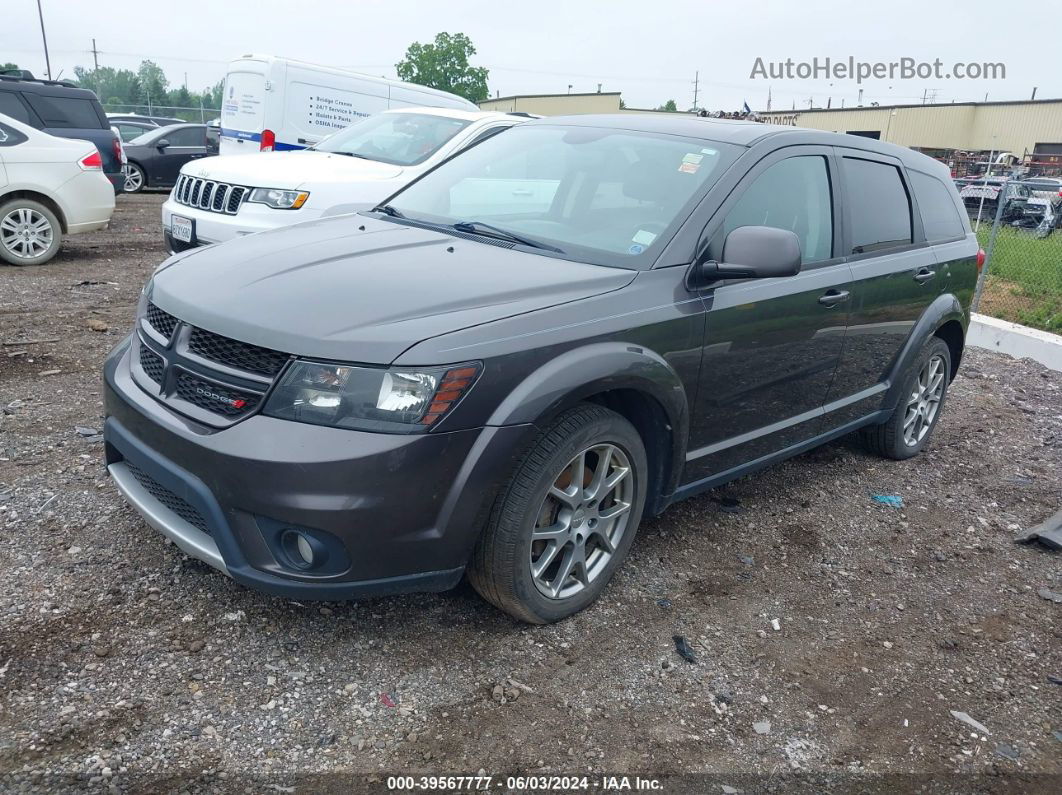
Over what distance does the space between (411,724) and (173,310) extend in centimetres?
156

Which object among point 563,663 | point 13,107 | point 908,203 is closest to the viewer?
point 563,663

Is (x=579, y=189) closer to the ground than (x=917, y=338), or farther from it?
farther from it

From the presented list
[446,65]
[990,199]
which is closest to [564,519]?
[990,199]

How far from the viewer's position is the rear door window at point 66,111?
12023 mm

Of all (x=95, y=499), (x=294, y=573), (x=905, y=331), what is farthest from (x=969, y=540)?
(x=95, y=499)

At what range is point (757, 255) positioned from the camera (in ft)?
10.4

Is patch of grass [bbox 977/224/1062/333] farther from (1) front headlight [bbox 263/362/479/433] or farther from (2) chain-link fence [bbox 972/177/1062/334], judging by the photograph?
(1) front headlight [bbox 263/362/479/433]

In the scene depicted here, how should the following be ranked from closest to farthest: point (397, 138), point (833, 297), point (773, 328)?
1. point (773, 328)
2. point (833, 297)
3. point (397, 138)

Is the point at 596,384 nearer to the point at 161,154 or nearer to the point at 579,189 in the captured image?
the point at 579,189

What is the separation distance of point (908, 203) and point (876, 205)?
1.31 ft

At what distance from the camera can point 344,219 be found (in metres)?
3.93

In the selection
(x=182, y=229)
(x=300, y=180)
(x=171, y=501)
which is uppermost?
(x=300, y=180)

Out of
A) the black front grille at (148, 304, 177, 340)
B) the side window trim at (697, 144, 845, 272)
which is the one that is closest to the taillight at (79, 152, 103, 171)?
the black front grille at (148, 304, 177, 340)

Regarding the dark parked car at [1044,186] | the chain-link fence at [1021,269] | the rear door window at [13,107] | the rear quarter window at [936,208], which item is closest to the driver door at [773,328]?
the rear quarter window at [936,208]
